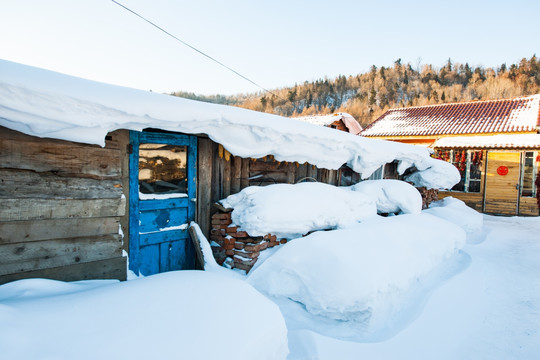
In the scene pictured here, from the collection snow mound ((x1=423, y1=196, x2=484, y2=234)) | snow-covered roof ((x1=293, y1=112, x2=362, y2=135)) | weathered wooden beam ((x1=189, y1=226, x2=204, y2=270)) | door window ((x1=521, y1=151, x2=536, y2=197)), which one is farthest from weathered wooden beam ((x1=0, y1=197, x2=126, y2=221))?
snow-covered roof ((x1=293, y1=112, x2=362, y2=135))

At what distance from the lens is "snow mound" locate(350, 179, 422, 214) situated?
19.7 ft

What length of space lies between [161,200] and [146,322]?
6.98ft

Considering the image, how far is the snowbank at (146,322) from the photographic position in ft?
4.59

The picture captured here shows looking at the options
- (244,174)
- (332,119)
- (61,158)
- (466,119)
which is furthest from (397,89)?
(61,158)

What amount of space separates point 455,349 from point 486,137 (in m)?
12.0

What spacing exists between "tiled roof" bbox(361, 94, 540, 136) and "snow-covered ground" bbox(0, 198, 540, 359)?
28.0 ft

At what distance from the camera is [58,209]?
256 cm

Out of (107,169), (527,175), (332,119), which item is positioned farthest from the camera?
(332,119)

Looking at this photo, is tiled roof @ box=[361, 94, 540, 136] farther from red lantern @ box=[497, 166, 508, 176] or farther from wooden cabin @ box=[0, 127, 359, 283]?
wooden cabin @ box=[0, 127, 359, 283]

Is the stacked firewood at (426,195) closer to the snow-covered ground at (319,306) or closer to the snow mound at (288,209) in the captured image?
the snow-covered ground at (319,306)

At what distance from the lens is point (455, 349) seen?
2756mm

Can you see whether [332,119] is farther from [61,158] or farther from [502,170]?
[61,158]

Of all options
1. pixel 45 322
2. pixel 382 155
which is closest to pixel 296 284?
pixel 45 322

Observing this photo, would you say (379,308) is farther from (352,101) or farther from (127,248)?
(352,101)
